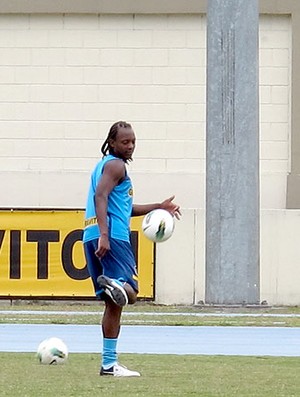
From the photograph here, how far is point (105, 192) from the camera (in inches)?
366

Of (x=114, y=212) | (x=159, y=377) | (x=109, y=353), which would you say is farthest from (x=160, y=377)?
(x=114, y=212)

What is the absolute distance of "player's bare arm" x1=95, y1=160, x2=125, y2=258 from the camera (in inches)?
361

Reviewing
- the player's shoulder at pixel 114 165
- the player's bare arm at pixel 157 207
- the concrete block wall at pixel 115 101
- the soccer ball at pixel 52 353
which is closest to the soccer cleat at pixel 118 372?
the soccer ball at pixel 52 353


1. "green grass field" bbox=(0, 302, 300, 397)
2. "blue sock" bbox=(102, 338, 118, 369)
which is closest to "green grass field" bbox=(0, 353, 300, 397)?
"green grass field" bbox=(0, 302, 300, 397)

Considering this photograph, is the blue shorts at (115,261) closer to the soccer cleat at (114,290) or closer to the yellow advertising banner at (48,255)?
the soccer cleat at (114,290)

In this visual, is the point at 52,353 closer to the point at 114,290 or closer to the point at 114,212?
the point at 114,290

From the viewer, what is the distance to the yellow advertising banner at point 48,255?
19875 mm

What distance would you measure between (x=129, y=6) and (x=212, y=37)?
3966 mm

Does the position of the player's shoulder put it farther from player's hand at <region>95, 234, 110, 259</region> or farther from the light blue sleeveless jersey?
player's hand at <region>95, 234, 110, 259</region>

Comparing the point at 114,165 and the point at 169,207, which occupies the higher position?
the point at 114,165

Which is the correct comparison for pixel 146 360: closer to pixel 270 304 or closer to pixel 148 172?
pixel 270 304

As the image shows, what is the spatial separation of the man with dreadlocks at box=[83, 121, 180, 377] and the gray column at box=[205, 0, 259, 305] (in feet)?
30.7

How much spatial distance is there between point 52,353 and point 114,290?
1.18 metres

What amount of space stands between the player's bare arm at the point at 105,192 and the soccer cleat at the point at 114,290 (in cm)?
19
